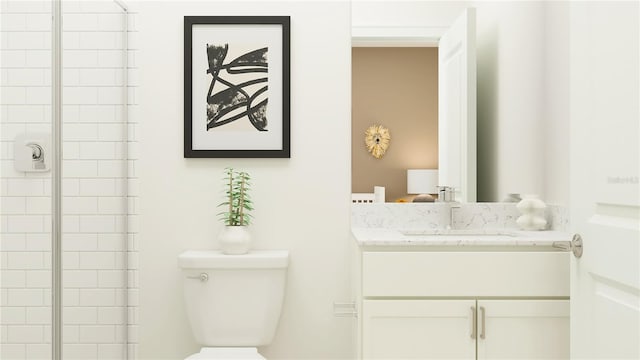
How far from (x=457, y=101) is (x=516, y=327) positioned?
0.91 meters

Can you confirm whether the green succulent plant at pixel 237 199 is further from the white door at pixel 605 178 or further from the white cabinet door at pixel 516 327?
the white door at pixel 605 178

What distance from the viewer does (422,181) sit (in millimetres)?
2412

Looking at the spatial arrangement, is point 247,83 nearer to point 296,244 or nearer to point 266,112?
point 266,112

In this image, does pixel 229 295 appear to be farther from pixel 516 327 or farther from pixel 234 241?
pixel 516 327

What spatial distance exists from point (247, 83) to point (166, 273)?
→ 84 centimetres

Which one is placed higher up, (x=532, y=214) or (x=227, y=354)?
A: (x=532, y=214)

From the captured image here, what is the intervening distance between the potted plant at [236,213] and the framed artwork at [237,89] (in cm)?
11

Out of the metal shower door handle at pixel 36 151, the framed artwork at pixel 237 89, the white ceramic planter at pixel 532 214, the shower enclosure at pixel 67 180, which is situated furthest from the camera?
the framed artwork at pixel 237 89

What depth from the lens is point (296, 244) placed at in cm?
246

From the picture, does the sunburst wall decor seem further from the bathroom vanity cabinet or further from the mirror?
the bathroom vanity cabinet

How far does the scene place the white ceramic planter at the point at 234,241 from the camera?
7.49 ft

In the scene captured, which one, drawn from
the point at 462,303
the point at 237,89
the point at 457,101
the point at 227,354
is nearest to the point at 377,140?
the point at 457,101

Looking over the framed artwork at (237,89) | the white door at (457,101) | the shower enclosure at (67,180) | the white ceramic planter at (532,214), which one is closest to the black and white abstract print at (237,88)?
the framed artwork at (237,89)

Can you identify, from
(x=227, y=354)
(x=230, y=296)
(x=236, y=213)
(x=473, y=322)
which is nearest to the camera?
(x=473, y=322)
